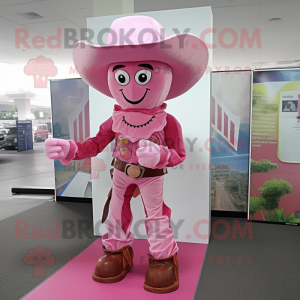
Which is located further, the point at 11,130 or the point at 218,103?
the point at 11,130

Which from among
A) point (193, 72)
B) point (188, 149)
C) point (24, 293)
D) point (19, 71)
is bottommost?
point (24, 293)

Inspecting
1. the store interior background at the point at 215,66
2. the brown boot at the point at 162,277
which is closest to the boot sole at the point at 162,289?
the brown boot at the point at 162,277

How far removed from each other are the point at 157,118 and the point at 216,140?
4.84ft

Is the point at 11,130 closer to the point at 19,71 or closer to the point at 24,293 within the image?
the point at 19,71

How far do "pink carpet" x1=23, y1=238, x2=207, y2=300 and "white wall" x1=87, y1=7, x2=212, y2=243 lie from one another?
0.30m

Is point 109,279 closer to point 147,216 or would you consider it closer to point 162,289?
point 162,289

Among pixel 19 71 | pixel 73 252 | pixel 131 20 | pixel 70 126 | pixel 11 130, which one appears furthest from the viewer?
pixel 11 130

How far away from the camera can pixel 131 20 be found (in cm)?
184

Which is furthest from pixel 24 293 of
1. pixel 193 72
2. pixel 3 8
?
pixel 3 8

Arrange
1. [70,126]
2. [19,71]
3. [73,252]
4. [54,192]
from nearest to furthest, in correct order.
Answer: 1. [73,252]
2. [70,126]
3. [54,192]
4. [19,71]

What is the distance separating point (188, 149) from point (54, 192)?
240 cm

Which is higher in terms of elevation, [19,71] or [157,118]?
[19,71]

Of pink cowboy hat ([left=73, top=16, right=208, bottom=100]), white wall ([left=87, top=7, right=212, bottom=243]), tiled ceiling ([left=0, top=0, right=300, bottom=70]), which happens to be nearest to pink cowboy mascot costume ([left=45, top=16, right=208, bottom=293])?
pink cowboy hat ([left=73, top=16, right=208, bottom=100])

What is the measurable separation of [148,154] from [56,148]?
566 mm
